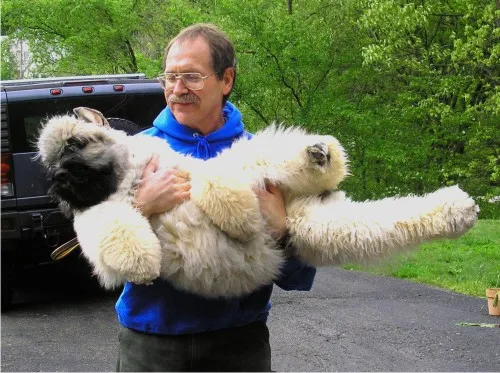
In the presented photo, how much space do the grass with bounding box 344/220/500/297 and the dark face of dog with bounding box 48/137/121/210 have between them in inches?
282

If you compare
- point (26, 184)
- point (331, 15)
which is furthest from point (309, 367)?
point (331, 15)

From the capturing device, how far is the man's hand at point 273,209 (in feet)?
8.21

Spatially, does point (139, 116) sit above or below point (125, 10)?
above

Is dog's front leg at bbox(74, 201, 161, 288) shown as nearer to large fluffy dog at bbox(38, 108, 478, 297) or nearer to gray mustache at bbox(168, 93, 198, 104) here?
large fluffy dog at bbox(38, 108, 478, 297)

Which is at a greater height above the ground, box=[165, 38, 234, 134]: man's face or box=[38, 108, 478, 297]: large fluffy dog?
box=[165, 38, 234, 134]: man's face

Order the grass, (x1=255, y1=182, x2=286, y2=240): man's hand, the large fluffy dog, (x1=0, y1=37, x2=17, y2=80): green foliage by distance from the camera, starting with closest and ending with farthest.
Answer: the large fluffy dog < (x1=255, y1=182, x2=286, y2=240): man's hand < the grass < (x1=0, y1=37, x2=17, y2=80): green foliage

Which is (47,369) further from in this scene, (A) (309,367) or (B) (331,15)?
(B) (331,15)

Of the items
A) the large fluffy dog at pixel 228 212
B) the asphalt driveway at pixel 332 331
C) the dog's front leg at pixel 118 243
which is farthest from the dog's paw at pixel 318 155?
the asphalt driveway at pixel 332 331

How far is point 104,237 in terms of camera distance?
2299mm

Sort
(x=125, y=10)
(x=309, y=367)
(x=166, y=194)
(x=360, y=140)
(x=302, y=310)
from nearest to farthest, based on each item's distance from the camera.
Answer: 1. (x=166, y=194)
2. (x=309, y=367)
3. (x=302, y=310)
4. (x=360, y=140)
5. (x=125, y=10)

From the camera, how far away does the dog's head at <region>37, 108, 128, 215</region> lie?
2.43 meters

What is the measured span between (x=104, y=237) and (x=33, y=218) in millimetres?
6968

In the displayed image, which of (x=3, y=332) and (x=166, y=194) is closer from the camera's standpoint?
(x=166, y=194)

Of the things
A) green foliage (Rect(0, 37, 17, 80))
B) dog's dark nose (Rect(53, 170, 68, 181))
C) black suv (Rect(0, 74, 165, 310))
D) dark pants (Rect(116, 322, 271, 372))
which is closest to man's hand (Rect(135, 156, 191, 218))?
dog's dark nose (Rect(53, 170, 68, 181))
